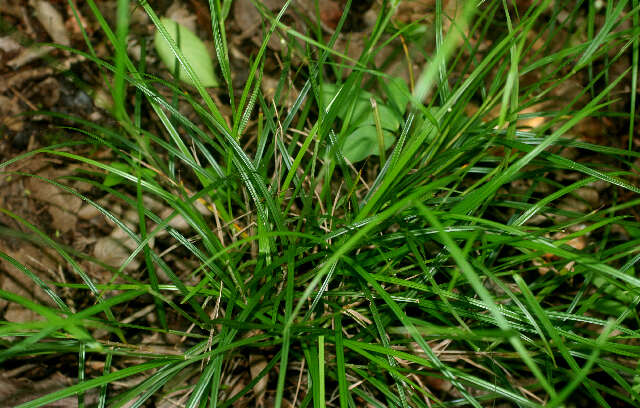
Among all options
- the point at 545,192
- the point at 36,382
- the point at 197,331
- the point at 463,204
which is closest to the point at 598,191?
the point at 545,192

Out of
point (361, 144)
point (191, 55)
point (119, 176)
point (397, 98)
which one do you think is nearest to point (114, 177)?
point (119, 176)

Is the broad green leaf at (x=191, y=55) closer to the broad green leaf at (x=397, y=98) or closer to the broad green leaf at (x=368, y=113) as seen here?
the broad green leaf at (x=368, y=113)

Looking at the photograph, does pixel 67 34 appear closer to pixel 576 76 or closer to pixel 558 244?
pixel 558 244

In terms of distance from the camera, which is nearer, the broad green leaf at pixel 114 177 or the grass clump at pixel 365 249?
the grass clump at pixel 365 249

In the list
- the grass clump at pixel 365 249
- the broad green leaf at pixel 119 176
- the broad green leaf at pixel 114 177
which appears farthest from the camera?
the broad green leaf at pixel 114 177

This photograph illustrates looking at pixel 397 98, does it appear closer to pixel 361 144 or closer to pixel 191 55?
pixel 361 144

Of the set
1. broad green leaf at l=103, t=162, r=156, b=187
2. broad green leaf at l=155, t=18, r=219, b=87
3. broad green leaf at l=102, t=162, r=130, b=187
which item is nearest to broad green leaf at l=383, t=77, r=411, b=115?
broad green leaf at l=155, t=18, r=219, b=87

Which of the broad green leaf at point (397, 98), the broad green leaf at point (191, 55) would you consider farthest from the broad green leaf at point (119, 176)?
the broad green leaf at point (397, 98)

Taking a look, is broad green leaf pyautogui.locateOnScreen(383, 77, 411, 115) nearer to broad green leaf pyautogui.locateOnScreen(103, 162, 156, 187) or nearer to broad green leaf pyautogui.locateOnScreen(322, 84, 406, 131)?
broad green leaf pyautogui.locateOnScreen(322, 84, 406, 131)
